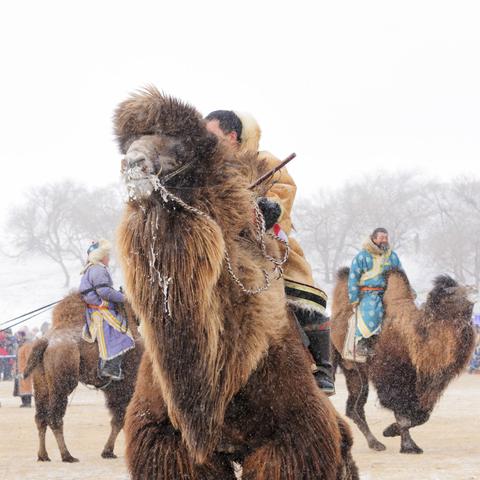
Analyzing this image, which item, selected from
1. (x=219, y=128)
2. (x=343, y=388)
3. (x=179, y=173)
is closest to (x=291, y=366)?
(x=179, y=173)

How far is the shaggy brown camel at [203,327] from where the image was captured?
400 cm

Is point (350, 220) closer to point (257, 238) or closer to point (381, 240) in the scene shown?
point (381, 240)

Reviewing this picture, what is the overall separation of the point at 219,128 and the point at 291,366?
1462mm

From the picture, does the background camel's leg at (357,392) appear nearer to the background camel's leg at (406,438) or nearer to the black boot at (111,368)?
the background camel's leg at (406,438)

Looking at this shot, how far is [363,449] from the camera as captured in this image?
35.6 ft

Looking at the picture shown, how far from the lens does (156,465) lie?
414cm

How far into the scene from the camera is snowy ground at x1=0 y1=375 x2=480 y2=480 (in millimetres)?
8729

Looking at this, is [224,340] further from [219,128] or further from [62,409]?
[62,409]

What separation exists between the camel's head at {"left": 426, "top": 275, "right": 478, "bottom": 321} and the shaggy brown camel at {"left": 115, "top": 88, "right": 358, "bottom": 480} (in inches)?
240

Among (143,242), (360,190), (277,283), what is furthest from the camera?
(360,190)

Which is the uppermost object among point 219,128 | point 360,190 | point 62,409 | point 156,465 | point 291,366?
point 360,190

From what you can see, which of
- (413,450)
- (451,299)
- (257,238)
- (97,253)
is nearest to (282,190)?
(257,238)

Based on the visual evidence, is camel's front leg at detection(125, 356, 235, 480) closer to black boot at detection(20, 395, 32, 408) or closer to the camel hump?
the camel hump

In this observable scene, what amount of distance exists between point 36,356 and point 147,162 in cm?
757
